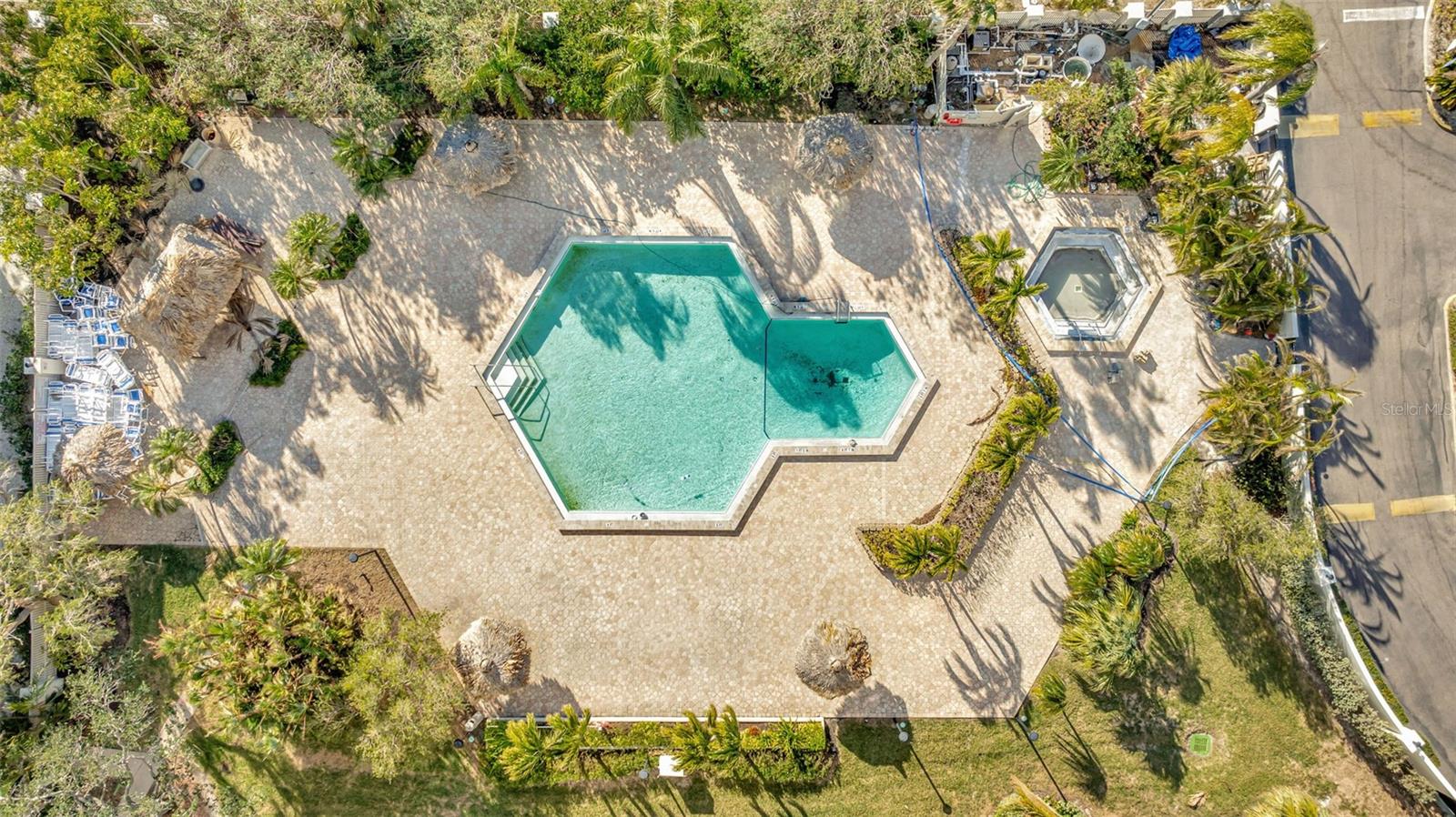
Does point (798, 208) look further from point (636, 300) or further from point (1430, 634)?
point (1430, 634)

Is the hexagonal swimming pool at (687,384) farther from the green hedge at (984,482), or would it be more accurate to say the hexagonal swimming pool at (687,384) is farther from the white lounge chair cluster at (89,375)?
the white lounge chair cluster at (89,375)

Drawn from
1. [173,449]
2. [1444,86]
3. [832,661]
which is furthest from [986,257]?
[173,449]

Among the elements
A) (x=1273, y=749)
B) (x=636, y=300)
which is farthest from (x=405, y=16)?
(x=1273, y=749)

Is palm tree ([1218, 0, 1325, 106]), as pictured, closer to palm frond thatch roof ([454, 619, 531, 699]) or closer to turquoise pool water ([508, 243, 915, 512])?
turquoise pool water ([508, 243, 915, 512])

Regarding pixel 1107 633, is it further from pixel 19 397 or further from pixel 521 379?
pixel 19 397

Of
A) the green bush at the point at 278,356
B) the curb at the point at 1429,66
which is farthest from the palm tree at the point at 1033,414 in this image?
the green bush at the point at 278,356

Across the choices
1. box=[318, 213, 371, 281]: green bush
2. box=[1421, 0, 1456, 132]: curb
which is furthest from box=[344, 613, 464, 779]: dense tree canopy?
box=[1421, 0, 1456, 132]: curb
